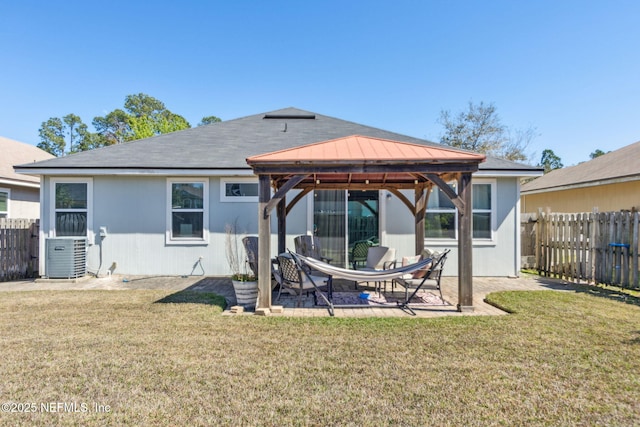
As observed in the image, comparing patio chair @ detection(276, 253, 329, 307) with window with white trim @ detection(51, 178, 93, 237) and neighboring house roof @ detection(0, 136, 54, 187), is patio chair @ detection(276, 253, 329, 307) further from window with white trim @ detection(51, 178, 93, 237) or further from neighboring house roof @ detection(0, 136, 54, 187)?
neighboring house roof @ detection(0, 136, 54, 187)

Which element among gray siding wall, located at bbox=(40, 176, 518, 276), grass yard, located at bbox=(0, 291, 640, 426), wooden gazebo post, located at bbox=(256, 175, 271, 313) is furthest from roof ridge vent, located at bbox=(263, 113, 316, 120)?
grass yard, located at bbox=(0, 291, 640, 426)

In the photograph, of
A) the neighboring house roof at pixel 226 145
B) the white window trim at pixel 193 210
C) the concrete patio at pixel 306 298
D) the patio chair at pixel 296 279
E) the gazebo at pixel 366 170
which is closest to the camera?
the gazebo at pixel 366 170

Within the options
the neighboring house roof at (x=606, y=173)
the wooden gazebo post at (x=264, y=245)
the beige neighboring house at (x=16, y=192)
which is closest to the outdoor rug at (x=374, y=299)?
the wooden gazebo post at (x=264, y=245)

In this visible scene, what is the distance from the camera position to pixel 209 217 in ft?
26.5

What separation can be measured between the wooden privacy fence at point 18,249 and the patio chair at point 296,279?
7153 millimetres

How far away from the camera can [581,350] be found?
141 inches

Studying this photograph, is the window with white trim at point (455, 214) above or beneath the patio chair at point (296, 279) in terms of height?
above

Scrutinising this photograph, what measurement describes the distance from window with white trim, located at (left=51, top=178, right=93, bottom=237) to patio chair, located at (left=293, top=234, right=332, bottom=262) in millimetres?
5432

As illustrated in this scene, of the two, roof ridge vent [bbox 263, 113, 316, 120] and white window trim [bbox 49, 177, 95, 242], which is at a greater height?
roof ridge vent [bbox 263, 113, 316, 120]

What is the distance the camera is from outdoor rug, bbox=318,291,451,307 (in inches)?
221

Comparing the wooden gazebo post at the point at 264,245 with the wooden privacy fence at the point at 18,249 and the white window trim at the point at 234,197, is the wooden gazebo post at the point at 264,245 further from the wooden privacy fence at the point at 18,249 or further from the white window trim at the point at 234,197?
the wooden privacy fence at the point at 18,249

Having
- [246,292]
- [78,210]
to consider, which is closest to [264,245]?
[246,292]

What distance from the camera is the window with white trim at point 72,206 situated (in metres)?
8.00

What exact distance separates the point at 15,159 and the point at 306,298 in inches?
622
